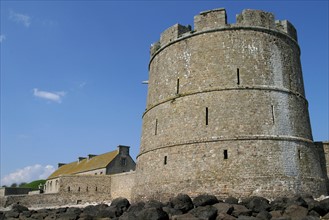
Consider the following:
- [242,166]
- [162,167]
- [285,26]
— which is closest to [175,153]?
[162,167]

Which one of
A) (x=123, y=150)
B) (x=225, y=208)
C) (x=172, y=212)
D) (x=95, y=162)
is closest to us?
(x=225, y=208)

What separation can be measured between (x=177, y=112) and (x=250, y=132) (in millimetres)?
3481

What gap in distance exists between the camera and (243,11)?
48.0 feet

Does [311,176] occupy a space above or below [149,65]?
below

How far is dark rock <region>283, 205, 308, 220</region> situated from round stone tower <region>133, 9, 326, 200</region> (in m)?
3.55

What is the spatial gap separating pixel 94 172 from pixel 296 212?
30.7 metres

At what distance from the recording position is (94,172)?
36.4 meters

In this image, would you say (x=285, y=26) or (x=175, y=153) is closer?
(x=175, y=153)

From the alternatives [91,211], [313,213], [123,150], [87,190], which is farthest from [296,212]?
[123,150]

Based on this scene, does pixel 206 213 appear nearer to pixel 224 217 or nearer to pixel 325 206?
pixel 224 217

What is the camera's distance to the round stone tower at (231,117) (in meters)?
12.5

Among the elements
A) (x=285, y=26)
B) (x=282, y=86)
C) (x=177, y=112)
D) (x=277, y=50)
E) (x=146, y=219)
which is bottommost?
(x=146, y=219)

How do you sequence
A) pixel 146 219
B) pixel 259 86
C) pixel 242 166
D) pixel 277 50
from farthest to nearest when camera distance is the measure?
pixel 277 50
pixel 259 86
pixel 242 166
pixel 146 219

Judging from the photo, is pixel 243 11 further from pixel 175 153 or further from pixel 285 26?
pixel 175 153
